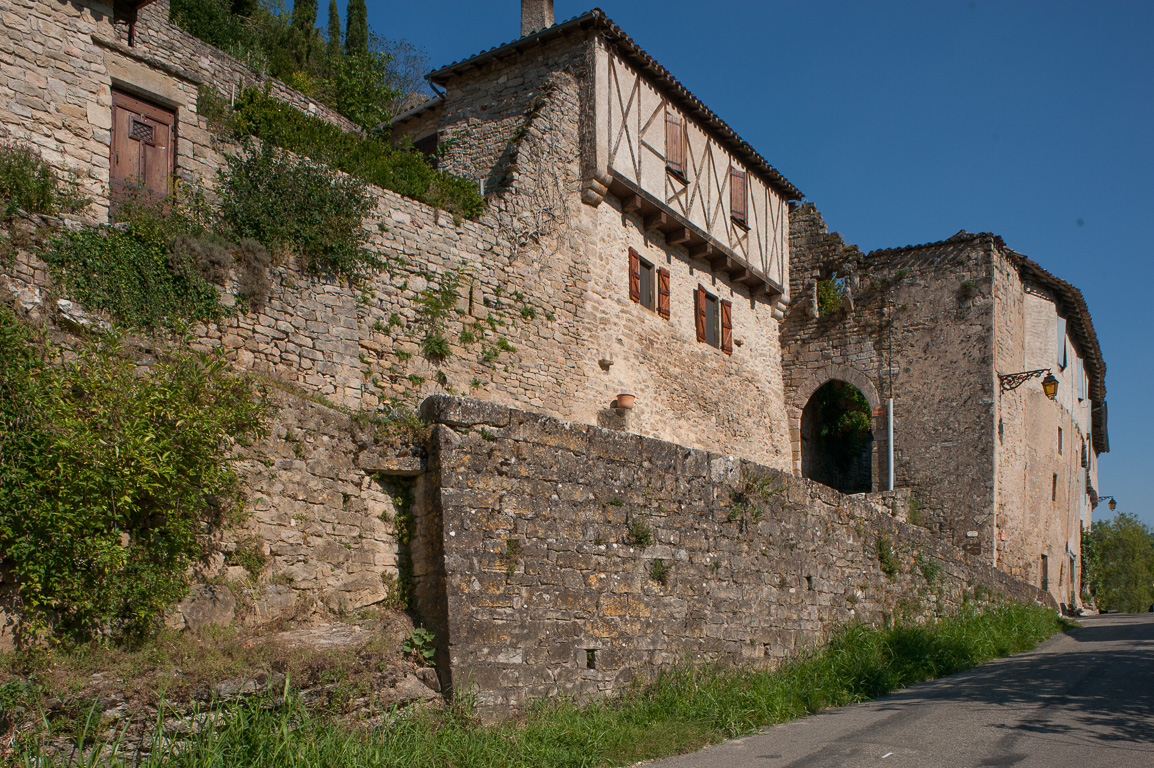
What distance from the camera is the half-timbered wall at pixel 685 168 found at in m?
16.9

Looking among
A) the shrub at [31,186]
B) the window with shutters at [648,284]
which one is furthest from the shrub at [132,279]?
the window with shutters at [648,284]

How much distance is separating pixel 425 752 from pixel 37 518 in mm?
2896

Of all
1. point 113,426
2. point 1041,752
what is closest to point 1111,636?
point 1041,752

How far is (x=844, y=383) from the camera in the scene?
2364cm

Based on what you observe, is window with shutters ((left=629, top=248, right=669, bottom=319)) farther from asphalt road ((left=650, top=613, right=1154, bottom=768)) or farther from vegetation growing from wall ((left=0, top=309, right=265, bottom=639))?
vegetation growing from wall ((left=0, top=309, right=265, bottom=639))

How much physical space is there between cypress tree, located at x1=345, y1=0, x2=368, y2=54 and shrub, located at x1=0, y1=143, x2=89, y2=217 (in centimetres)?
2467

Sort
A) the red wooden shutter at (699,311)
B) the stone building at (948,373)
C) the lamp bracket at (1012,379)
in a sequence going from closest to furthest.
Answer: the red wooden shutter at (699,311) < the stone building at (948,373) < the lamp bracket at (1012,379)

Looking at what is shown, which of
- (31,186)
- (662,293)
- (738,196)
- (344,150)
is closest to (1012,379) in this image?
(738,196)

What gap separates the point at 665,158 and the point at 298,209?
8.55 metres

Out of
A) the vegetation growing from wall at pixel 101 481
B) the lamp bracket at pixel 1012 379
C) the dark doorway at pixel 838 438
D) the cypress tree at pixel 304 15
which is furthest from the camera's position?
the cypress tree at pixel 304 15

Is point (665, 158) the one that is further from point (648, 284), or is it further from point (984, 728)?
point (984, 728)

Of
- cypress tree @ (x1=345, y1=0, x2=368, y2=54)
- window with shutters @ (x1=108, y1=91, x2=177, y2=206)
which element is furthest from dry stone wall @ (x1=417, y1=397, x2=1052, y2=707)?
cypress tree @ (x1=345, y1=0, x2=368, y2=54)

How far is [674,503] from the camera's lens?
9156 mm

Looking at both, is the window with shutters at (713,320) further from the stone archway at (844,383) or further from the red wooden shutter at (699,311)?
the stone archway at (844,383)
